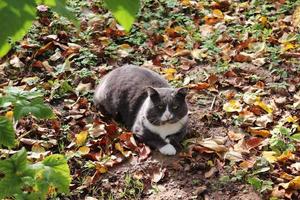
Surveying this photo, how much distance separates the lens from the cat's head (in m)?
3.95

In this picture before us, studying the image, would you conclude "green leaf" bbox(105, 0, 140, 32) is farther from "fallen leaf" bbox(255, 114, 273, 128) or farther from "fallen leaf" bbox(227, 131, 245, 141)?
"fallen leaf" bbox(255, 114, 273, 128)

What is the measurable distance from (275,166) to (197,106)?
105cm

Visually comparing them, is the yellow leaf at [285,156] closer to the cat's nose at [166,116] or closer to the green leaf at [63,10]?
the cat's nose at [166,116]

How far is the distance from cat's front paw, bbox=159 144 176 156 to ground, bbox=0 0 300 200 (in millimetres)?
48

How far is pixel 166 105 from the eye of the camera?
3.97 meters

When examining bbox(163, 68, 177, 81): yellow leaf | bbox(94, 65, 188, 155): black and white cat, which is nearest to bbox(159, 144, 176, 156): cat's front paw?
bbox(94, 65, 188, 155): black and white cat

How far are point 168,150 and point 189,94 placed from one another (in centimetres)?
92

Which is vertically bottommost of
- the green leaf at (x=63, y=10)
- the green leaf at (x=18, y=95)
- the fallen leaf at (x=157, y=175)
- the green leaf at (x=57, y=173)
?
the fallen leaf at (x=157, y=175)

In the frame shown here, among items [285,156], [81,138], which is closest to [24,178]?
[81,138]

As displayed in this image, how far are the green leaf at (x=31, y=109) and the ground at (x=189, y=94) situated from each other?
110 centimetres

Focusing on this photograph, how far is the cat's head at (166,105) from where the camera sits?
3948 mm

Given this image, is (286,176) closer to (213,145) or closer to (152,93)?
(213,145)

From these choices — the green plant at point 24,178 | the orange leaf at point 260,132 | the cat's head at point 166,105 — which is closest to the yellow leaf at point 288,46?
the orange leaf at point 260,132

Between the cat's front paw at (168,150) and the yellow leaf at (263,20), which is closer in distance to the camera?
the cat's front paw at (168,150)
